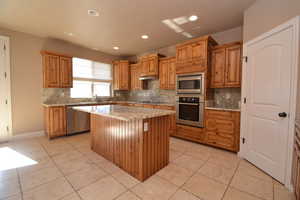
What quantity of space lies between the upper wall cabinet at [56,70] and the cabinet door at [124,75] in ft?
6.12

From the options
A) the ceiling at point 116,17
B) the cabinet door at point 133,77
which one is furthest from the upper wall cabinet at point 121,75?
the ceiling at point 116,17

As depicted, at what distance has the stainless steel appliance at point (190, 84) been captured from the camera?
3.20 m

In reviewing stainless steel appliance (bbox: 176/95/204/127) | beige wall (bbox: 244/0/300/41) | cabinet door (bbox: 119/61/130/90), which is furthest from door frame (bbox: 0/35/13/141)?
beige wall (bbox: 244/0/300/41)

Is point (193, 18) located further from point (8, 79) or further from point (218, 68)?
point (8, 79)

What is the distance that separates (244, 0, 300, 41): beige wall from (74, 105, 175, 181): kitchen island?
206 centimetres

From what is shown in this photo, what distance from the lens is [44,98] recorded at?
389 cm

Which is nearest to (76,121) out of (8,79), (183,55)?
(8,79)

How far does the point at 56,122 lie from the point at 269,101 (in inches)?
184

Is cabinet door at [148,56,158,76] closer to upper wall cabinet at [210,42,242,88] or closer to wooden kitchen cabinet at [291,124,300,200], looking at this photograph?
upper wall cabinet at [210,42,242,88]

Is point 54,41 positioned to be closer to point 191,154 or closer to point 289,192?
point 191,154

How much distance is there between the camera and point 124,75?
5.41 metres

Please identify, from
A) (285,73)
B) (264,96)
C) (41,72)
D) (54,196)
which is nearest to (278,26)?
(285,73)

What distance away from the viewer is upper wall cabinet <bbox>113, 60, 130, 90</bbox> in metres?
5.38

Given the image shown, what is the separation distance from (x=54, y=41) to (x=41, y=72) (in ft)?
3.31
